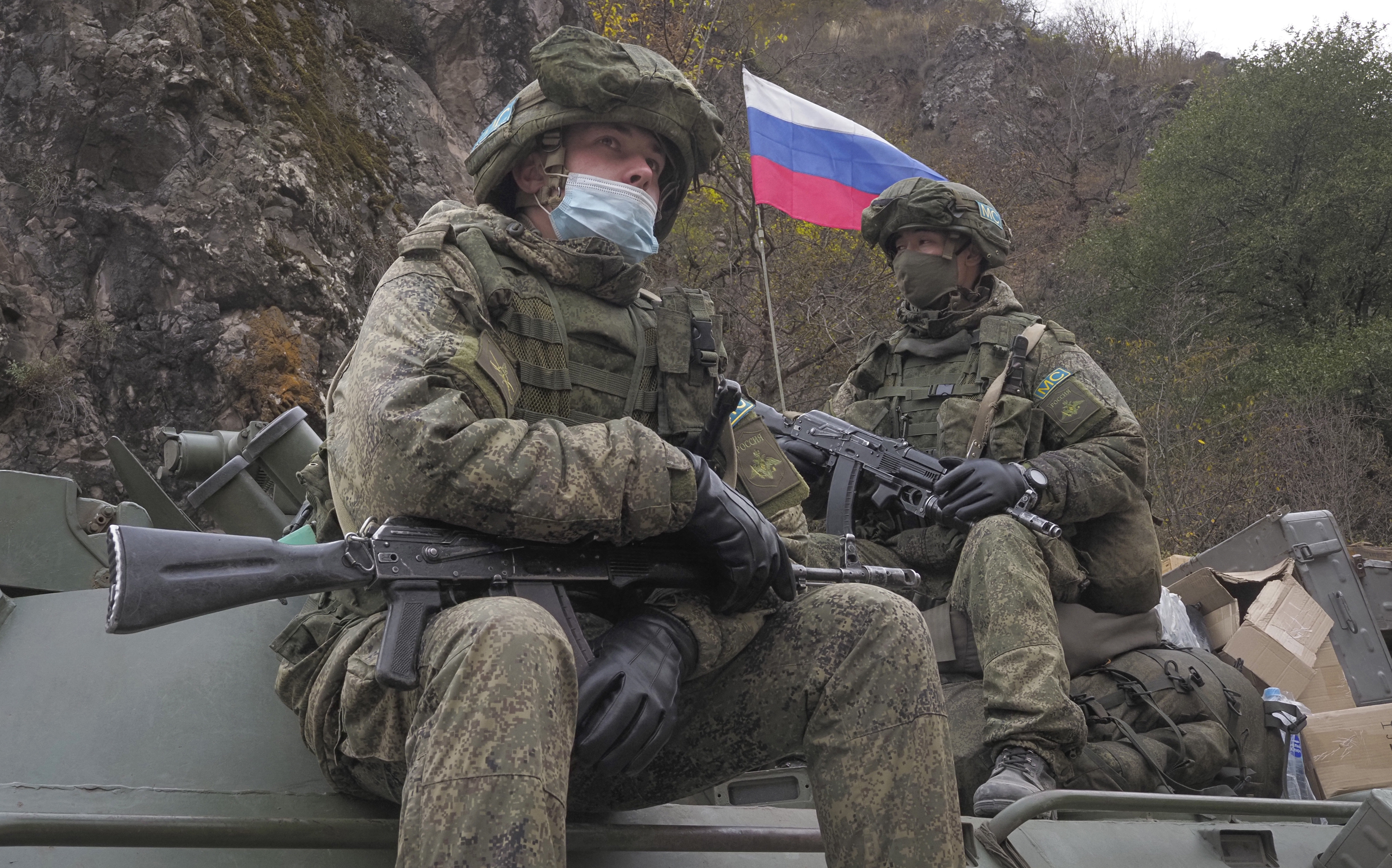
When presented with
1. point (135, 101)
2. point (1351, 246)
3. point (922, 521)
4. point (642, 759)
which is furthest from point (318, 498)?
point (1351, 246)

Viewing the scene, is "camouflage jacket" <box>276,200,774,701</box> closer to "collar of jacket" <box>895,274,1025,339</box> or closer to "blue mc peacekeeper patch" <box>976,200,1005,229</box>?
"collar of jacket" <box>895,274,1025,339</box>

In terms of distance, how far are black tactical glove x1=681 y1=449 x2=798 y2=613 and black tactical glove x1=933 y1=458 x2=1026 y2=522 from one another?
6.15 ft

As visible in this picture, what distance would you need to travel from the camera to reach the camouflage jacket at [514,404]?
2.06 m

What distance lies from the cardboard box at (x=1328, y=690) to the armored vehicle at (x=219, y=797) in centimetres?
139

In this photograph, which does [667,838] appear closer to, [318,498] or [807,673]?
[807,673]

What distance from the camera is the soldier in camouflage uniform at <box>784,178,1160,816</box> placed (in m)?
3.51

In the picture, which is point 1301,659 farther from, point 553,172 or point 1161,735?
point 553,172

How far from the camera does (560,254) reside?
2.62 m

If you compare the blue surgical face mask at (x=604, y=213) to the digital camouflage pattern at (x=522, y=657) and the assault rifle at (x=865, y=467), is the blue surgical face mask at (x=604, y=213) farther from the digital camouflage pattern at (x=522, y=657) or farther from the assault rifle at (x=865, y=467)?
the assault rifle at (x=865, y=467)

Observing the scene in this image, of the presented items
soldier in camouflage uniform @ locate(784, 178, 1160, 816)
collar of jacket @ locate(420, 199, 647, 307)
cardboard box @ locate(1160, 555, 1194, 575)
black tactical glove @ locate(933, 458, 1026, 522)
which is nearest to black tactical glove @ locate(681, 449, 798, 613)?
collar of jacket @ locate(420, 199, 647, 307)

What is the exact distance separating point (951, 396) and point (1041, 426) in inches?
13.9

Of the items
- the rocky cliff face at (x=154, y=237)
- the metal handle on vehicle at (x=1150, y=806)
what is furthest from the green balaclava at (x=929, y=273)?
the rocky cliff face at (x=154, y=237)

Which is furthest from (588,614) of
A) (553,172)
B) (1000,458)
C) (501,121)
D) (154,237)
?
(154,237)

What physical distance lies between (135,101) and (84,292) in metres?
1.34
